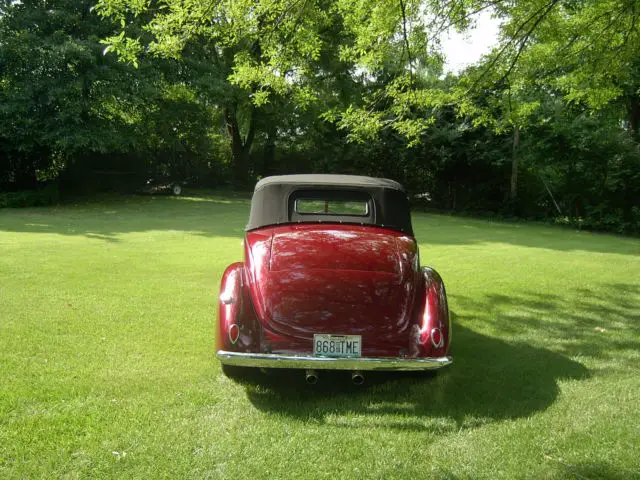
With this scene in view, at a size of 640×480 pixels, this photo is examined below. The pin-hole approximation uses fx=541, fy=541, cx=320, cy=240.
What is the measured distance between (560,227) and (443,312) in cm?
1654

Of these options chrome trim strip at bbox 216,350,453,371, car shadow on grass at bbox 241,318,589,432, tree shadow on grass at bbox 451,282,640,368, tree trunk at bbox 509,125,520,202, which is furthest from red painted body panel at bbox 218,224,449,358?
tree trunk at bbox 509,125,520,202

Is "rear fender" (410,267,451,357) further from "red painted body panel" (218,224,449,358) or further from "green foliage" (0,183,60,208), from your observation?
"green foliage" (0,183,60,208)

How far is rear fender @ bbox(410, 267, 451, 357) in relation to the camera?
163 inches

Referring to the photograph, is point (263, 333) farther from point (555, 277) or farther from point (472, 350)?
point (555, 277)

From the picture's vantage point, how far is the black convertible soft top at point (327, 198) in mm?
5430

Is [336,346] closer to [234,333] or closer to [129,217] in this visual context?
[234,333]

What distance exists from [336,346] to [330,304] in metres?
0.35

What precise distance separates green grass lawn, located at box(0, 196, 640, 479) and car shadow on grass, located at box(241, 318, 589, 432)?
0.06ft

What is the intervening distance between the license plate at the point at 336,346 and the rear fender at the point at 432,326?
45 cm

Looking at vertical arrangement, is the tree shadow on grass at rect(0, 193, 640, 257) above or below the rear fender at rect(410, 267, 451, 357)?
below

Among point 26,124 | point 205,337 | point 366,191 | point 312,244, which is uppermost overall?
point 26,124

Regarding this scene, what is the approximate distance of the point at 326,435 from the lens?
3.52 meters

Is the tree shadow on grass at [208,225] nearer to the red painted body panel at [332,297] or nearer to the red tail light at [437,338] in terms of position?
the red painted body panel at [332,297]

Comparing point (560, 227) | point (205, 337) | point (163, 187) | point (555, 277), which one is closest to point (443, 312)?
point (205, 337)
